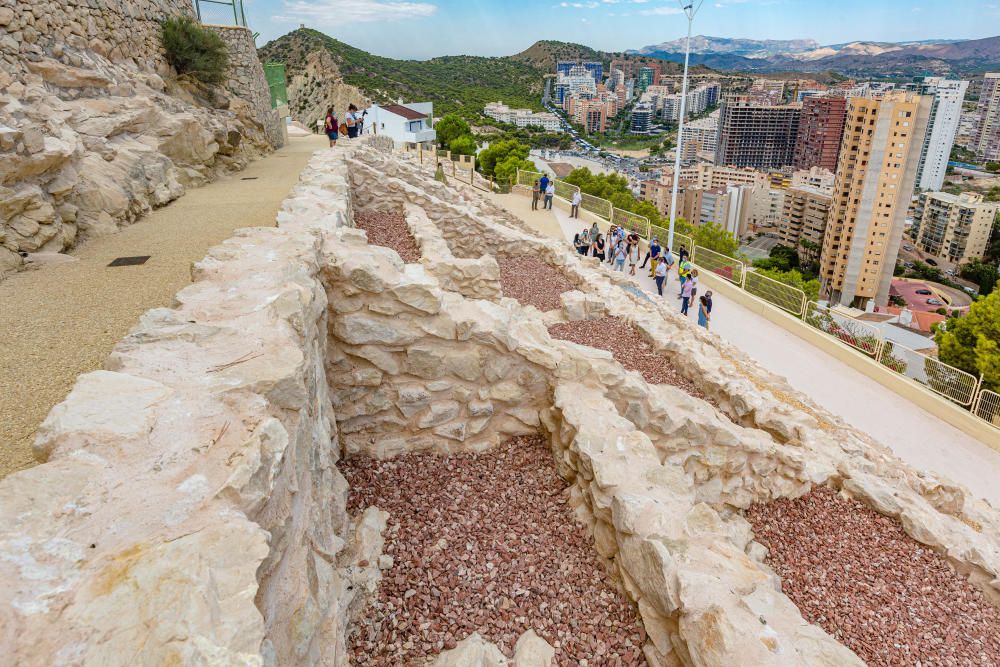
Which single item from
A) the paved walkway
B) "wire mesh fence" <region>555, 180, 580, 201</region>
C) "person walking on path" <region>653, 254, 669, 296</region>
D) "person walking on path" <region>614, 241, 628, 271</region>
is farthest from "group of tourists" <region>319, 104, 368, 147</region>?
the paved walkway

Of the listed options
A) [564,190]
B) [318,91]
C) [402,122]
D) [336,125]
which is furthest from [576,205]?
[318,91]

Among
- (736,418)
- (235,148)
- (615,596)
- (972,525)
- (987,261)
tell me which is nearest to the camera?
(615,596)

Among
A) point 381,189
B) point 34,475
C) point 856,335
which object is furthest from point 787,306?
point 34,475

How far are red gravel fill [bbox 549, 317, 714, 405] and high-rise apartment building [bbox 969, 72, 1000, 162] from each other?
173 metres

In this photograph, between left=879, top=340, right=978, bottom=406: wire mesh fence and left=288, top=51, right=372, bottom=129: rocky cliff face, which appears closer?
left=879, top=340, right=978, bottom=406: wire mesh fence

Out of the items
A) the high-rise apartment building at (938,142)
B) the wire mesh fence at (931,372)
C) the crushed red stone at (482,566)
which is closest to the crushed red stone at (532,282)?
the crushed red stone at (482,566)

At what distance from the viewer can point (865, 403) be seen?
39.9 feet

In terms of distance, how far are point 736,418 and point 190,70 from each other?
16.4 meters

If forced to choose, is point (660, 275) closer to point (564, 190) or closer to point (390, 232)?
point (390, 232)

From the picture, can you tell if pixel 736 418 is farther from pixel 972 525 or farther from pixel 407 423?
pixel 407 423

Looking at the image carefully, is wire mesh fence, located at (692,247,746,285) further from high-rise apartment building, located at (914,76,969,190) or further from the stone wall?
high-rise apartment building, located at (914,76,969,190)

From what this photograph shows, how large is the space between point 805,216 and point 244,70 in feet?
288

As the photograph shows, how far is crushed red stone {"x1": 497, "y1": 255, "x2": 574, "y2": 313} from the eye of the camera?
12.4m

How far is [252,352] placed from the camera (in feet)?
12.5
